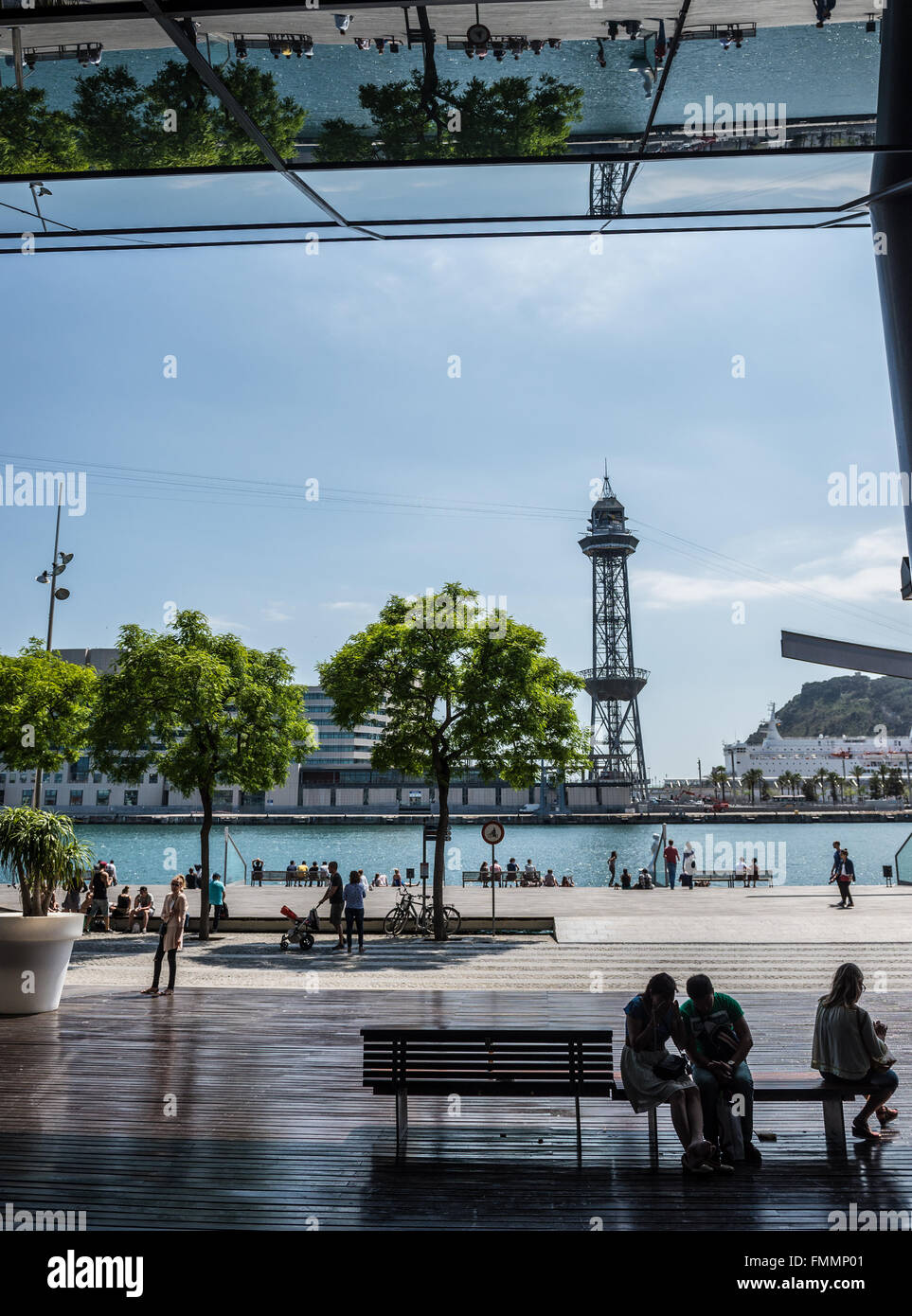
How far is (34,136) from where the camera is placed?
504 cm

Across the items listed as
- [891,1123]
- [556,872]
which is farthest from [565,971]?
[556,872]

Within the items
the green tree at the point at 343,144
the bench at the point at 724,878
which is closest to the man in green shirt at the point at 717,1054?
the green tree at the point at 343,144

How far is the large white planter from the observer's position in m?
12.1

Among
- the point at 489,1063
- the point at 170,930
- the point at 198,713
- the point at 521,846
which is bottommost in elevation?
the point at 521,846

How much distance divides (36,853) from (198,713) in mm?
10052

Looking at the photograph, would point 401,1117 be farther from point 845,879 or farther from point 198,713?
point 845,879

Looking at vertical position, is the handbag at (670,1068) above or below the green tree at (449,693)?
below

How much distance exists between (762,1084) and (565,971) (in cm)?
974

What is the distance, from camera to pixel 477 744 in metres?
22.1

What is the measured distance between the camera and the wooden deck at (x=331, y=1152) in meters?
5.86

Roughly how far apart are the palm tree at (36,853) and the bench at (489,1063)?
6.51 metres

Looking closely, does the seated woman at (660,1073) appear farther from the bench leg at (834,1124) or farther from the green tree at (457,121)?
the green tree at (457,121)

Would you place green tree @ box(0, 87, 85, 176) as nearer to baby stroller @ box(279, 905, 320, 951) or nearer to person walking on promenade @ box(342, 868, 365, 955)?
person walking on promenade @ box(342, 868, 365, 955)
